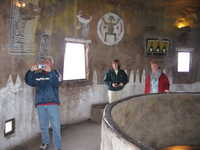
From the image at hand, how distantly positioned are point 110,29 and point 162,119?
3.08 meters

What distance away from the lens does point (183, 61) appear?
9.65 metres

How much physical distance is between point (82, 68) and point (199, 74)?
4938mm

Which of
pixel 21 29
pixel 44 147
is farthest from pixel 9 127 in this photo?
pixel 21 29

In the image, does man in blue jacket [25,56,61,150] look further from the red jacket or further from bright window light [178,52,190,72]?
bright window light [178,52,190,72]

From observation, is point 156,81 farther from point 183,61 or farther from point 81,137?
point 183,61

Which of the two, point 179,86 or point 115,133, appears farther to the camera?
point 179,86

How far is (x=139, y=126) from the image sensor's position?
5.50m

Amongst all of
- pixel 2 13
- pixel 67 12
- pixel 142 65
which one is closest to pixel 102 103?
pixel 142 65

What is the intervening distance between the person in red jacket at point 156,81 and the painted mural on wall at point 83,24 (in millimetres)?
1967

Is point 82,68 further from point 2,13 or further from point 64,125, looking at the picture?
point 2,13

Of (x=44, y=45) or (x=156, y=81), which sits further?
(x=156, y=81)

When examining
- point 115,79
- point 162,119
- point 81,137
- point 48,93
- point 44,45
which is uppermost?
point 44,45

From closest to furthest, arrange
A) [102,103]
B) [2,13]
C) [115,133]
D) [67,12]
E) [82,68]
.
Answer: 1. [115,133]
2. [2,13]
3. [67,12]
4. [82,68]
5. [102,103]

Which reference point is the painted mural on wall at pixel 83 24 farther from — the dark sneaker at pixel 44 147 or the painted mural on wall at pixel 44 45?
the dark sneaker at pixel 44 147
